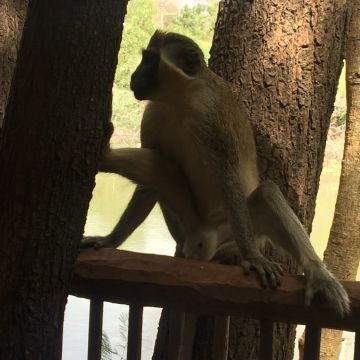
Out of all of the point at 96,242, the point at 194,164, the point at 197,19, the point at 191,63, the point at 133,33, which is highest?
the point at 197,19

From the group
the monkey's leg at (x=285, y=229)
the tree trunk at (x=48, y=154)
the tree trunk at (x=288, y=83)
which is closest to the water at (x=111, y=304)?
the tree trunk at (x=288, y=83)

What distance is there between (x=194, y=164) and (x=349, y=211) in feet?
7.10

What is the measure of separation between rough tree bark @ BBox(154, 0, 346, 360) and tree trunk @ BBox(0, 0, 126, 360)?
1.47 metres

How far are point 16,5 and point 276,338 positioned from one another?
8.00 ft

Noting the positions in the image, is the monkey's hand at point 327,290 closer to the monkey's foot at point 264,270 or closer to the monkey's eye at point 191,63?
the monkey's foot at point 264,270

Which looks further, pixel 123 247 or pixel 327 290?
pixel 123 247

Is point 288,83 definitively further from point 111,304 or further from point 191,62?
point 111,304

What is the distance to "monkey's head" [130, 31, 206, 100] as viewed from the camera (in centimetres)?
295

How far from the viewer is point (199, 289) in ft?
6.79

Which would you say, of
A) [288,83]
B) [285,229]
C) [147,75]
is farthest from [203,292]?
[288,83]

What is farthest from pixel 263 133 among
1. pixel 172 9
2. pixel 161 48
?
pixel 172 9

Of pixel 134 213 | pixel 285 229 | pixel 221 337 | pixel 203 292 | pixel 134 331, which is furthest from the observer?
pixel 134 213

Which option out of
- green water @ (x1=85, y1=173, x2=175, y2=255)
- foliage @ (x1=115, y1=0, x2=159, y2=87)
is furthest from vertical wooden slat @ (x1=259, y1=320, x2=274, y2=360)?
green water @ (x1=85, y1=173, x2=175, y2=255)

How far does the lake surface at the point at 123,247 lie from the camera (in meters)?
6.57
